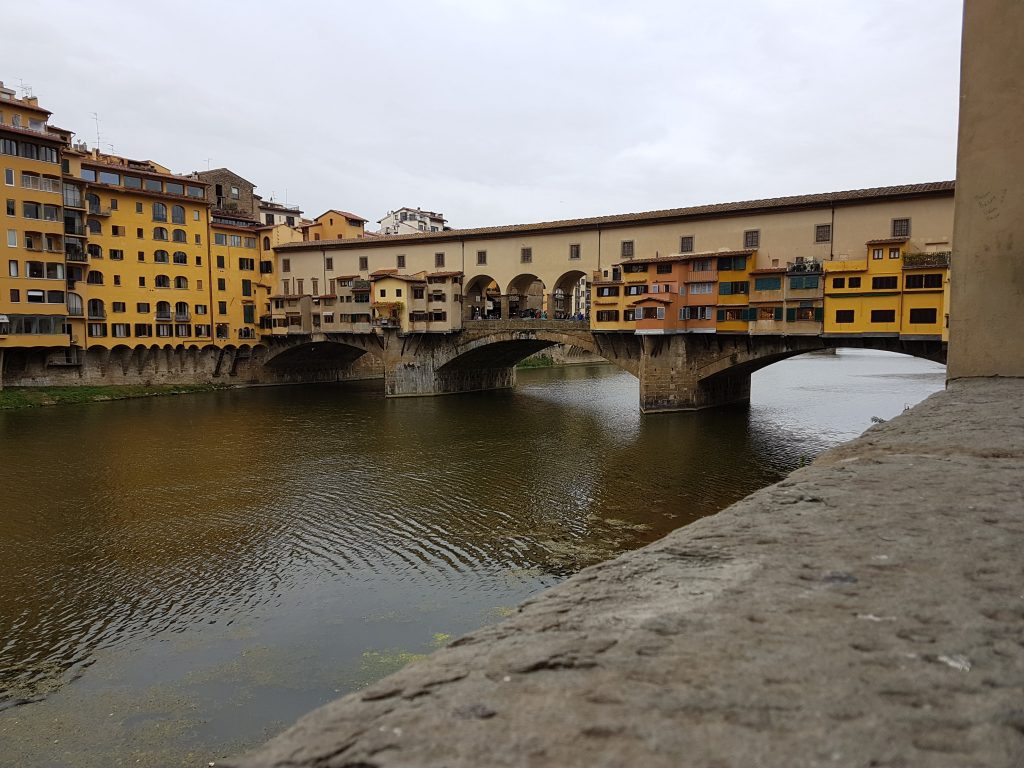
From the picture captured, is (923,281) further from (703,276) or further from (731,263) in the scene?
(703,276)

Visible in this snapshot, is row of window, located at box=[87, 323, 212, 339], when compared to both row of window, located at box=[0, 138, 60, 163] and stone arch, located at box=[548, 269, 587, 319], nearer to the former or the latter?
row of window, located at box=[0, 138, 60, 163]

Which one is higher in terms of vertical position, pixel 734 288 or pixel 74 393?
pixel 734 288

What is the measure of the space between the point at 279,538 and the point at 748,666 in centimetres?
1702

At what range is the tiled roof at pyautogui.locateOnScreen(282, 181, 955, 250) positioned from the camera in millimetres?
31797

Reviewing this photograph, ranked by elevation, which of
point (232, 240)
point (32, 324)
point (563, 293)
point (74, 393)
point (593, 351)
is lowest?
point (74, 393)

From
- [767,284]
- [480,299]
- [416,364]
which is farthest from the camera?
[480,299]

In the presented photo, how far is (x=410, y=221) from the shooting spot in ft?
323

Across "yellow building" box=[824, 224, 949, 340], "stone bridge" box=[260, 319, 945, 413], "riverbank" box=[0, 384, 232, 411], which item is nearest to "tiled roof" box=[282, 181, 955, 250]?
"yellow building" box=[824, 224, 949, 340]

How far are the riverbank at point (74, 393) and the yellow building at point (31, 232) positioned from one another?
9.90ft

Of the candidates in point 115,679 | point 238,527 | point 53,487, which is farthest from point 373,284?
point 115,679

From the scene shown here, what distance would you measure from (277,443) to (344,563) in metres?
17.1

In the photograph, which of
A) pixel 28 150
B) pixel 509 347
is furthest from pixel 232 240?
pixel 509 347

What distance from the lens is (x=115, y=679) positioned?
35.6 feet

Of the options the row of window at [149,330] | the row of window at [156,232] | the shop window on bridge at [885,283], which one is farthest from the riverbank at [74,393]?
the shop window on bridge at [885,283]
